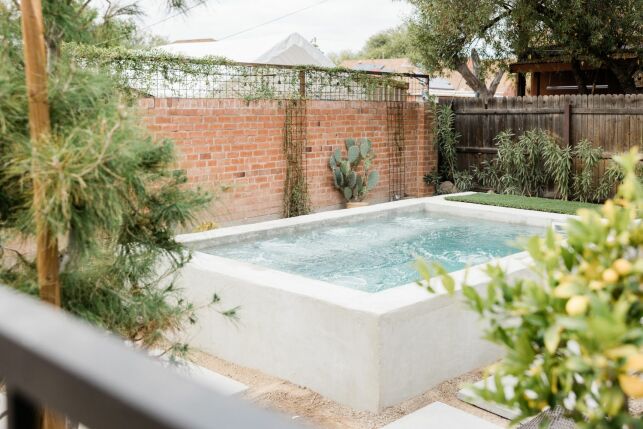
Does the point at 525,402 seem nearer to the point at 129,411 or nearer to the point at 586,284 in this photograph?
the point at 586,284

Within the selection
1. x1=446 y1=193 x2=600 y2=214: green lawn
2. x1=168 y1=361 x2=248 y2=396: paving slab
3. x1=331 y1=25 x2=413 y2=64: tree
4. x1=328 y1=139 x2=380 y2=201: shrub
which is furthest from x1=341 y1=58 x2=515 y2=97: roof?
x1=168 y1=361 x2=248 y2=396: paving slab

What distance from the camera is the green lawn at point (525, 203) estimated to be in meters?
9.88

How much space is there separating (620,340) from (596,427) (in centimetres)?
25

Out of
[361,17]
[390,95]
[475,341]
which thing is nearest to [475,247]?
[475,341]

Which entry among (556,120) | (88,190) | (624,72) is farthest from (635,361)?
(624,72)

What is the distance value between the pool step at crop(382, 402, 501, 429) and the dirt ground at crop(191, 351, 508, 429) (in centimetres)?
21

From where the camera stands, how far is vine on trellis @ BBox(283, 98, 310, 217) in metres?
10.8

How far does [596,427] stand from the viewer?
48.9 inches

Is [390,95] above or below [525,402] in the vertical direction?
above

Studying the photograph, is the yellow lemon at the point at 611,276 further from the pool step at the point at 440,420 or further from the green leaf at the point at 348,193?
the green leaf at the point at 348,193

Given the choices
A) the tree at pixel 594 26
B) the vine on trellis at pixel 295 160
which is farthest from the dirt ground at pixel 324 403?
the tree at pixel 594 26

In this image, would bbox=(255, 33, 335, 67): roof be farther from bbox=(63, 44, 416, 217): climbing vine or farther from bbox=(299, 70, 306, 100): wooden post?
bbox=(299, 70, 306, 100): wooden post

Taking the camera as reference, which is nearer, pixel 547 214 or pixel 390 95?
pixel 547 214

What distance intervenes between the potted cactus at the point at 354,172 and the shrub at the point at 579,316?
9829 mm
